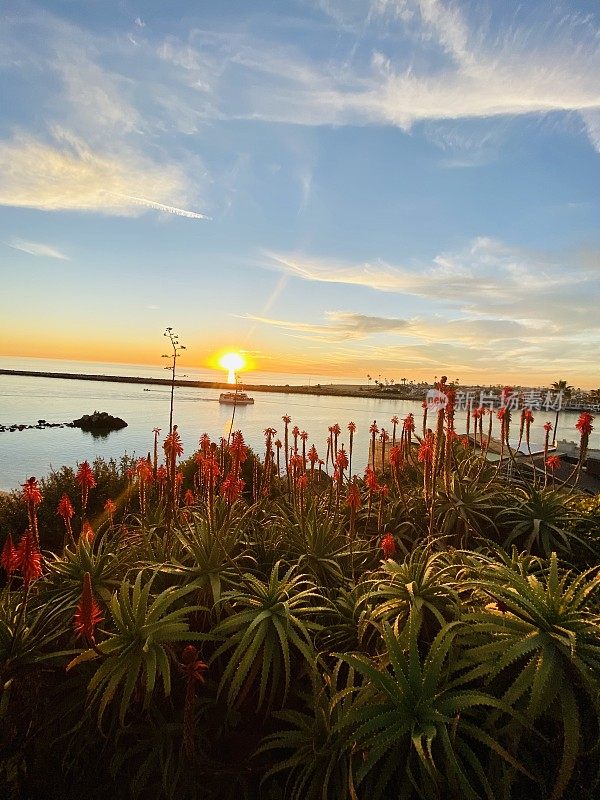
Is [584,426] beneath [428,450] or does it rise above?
above

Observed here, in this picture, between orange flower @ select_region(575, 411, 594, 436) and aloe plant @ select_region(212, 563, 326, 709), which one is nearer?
aloe plant @ select_region(212, 563, 326, 709)

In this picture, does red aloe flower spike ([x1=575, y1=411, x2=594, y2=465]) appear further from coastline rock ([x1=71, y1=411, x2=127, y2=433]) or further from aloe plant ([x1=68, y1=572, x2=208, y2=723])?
coastline rock ([x1=71, y1=411, x2=127, y2=433])

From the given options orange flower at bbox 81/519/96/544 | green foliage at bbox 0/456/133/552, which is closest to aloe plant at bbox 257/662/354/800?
orange flower at bbox 81/519/96/544

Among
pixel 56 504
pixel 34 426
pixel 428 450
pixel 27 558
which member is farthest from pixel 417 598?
pixel 34 426

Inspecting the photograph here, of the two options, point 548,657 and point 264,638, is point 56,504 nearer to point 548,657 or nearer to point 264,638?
point 264,638

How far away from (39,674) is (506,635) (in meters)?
3.11

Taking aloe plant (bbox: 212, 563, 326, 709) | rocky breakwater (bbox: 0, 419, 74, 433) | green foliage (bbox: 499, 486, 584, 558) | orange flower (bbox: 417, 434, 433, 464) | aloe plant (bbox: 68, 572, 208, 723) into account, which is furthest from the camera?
rocky breakwater (bbox: 0, 419, 74, 433)

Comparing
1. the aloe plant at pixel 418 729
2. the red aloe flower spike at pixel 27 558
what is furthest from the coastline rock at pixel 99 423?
the aloe plant at pixel 418 729

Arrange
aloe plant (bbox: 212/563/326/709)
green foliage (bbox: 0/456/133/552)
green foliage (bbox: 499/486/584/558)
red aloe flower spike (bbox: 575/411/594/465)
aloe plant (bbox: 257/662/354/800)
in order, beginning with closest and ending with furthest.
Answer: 1. aloe plant (bbox: 257/662/354/800)
2. aloe plant (bbox: 212/563/326/709)
3. red aloe flower spike (bbox: 575/411/594/465)
4. green foliage (bbox: 499/486/584/558)
5. green foliage (bbox: 0/456/133/552)

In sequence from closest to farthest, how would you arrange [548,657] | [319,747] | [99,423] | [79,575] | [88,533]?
[548,657] → [319,747] → [79,575] → [88,533] → [99,423]

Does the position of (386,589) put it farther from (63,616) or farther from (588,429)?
(588,429)

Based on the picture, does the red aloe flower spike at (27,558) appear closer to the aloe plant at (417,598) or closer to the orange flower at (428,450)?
the aloe plant at (417,598)

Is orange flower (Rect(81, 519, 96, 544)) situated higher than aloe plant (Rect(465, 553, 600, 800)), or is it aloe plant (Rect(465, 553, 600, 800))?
aloe plant (Rect(465, 553, 600, 800))

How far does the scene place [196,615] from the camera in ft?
11.8
